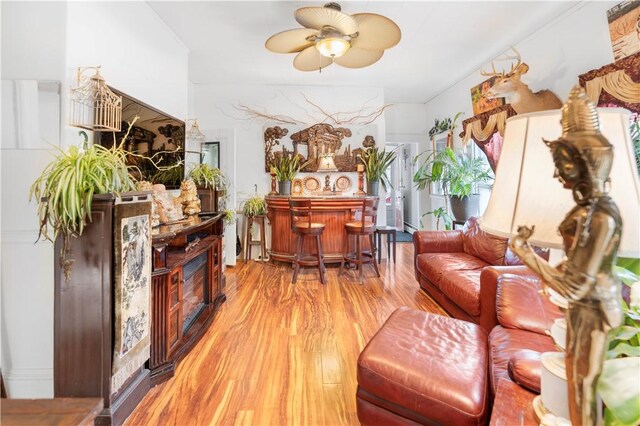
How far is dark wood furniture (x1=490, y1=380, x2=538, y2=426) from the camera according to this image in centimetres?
88

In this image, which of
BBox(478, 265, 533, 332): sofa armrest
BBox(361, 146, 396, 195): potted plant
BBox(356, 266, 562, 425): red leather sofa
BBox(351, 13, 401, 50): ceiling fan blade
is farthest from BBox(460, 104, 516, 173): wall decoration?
BBox(356, 266, 562, 425): red leather sofa

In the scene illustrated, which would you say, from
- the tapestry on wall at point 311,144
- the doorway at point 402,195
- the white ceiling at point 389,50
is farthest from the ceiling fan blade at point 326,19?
the doorway at point 402,195

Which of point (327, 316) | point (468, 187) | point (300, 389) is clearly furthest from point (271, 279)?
point (468, 187)

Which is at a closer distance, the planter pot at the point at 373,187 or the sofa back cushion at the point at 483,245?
the sofa back cushion at the point at 483,245

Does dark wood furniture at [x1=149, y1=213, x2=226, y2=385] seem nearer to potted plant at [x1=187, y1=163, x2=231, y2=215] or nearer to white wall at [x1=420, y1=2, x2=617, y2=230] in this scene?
potted plant at [x1=187, y1=163, x2=231, y2=215]

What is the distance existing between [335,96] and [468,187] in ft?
9.13

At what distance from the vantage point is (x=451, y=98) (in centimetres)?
543

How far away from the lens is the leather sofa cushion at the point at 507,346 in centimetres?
144

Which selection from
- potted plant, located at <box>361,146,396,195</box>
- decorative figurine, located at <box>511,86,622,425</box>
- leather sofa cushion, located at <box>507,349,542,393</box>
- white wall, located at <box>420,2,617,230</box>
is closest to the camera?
decorative figurine, located at <box>511,86,622,425</box>

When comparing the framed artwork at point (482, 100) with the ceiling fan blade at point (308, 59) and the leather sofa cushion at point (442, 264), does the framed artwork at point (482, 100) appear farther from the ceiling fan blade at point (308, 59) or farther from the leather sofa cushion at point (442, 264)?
the ceiling fan blade at point (308, 59)

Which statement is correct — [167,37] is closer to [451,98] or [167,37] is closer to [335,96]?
[335,96]

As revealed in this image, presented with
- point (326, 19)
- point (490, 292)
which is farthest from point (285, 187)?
point (490, 292)

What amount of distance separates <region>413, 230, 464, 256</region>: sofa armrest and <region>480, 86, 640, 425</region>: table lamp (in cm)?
301

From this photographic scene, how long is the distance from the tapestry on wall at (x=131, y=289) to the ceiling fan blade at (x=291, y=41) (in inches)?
72.7
